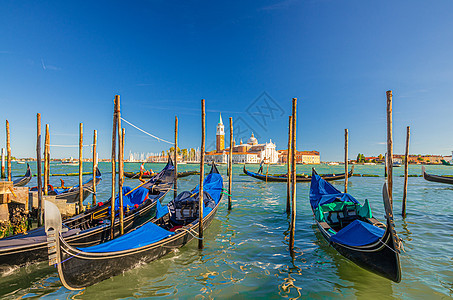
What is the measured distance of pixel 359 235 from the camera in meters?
3.75

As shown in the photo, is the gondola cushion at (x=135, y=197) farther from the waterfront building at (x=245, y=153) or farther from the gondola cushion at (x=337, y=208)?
the waterfront building at (x=245, y=153)

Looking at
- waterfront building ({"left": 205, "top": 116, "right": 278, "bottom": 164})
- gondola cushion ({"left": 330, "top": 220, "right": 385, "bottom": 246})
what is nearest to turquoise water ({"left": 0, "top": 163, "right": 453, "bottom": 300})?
gondola cushion ({"left": 330, "top": 220, "right": 385, "bottom": 246})

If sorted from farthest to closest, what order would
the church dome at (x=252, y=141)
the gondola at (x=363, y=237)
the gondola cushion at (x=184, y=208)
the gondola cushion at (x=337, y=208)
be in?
the church dome at (x=252, y=141)
the gondola cushion at (x=184, y=208)
the gondola cushion at (x=337, y=208)
the gondola at (x=363, y=237)

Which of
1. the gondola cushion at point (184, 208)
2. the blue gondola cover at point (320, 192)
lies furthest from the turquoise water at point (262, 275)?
the blue gondola cover at point (320, 192)

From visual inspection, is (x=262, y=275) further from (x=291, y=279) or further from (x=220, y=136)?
(x=220, y=136)

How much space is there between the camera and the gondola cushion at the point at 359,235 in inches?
139

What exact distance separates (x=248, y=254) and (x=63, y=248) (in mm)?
3098

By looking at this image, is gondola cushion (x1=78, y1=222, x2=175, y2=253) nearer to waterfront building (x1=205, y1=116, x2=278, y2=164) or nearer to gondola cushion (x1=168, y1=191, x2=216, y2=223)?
gondola cushion (x1=168, y1=191, x2=216, y2=223)

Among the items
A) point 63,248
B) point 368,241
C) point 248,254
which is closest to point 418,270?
point 368,241

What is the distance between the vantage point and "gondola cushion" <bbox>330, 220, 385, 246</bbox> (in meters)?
3.52

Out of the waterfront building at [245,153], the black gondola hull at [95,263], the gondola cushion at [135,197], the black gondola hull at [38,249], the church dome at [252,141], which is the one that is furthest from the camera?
the church dome at [252,141]

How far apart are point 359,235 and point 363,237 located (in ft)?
0.33

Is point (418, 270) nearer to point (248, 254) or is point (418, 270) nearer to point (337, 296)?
point (337, 296)

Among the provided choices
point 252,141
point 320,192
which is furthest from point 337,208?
point 252,141
